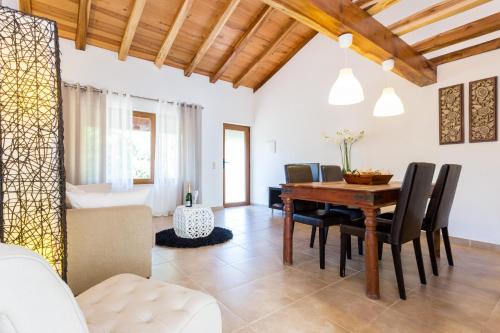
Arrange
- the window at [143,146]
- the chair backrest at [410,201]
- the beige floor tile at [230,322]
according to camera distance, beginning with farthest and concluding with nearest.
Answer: the window at [143,146], the chair backrest at [410,201], the beige floor tile at [230,322]

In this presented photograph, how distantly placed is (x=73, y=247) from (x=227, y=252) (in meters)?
1.52

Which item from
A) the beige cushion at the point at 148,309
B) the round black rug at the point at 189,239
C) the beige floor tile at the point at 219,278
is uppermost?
the beige cushion at the point at 148,309

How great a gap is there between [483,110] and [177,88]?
15.6 feet

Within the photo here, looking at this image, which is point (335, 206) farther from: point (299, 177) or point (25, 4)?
point (25, 4)

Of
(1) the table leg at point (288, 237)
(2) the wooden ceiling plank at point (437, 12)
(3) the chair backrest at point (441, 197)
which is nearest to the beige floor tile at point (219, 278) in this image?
(1) the table leg at point (288, 237)

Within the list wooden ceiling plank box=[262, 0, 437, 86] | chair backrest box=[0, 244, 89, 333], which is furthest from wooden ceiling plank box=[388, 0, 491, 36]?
chair backrest box=[0, 244, 89, 333]

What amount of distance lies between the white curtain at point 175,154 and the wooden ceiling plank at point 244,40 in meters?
0.86

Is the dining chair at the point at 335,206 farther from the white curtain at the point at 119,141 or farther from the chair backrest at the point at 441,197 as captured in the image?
the white curtain at the point at 119,141

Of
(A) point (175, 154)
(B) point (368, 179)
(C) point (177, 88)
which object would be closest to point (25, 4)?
(C) point (177, 88)

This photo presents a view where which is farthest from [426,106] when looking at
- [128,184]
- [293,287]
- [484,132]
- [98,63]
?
[98,63]

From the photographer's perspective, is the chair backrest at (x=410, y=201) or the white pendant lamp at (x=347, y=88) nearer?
the chair backrest at (x=410, y=201)

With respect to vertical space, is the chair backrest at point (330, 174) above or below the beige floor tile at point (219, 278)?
above

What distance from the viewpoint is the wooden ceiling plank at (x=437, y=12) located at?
90.8 inches

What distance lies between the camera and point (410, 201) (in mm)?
1814
